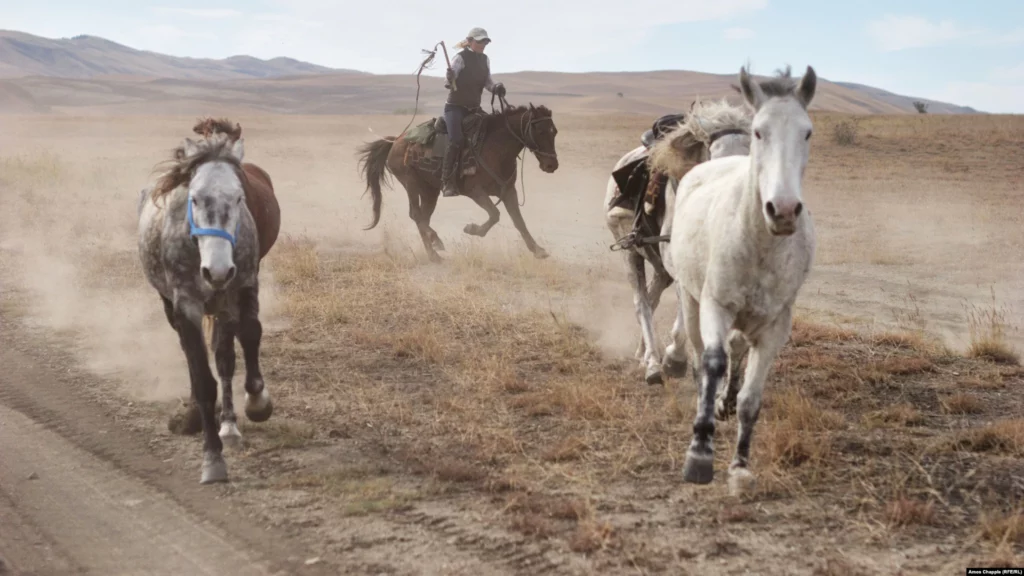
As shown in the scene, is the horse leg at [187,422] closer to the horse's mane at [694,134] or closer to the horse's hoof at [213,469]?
the horse's hoof at [213,469]

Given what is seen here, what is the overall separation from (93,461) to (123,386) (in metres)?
1.71

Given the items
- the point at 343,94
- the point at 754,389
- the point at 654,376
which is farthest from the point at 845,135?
the point at 343,94

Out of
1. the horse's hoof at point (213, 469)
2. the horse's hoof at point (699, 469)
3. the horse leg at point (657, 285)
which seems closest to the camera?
the horse's hoof at point (699, 469)

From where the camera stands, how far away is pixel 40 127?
43.1m

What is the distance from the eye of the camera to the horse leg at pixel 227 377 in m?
5.90

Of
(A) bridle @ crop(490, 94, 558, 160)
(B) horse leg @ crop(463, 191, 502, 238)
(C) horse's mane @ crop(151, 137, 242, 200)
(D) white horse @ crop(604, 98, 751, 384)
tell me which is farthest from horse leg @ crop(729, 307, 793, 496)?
(B) horse leg @ crop(463, 191, 502, 238)

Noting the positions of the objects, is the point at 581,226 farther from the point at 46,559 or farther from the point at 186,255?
the point at 46,559

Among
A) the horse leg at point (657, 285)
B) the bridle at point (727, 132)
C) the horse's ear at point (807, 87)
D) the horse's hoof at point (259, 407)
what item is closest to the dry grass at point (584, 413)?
the horse leg at point (657, 285)

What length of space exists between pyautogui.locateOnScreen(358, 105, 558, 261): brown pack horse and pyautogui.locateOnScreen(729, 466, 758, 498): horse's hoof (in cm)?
826

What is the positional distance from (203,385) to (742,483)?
3051 millimetres

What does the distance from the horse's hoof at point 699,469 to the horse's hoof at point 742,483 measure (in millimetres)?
139

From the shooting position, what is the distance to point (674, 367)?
7.13 meters

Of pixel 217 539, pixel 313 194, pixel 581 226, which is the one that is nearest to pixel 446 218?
pixel 581 226

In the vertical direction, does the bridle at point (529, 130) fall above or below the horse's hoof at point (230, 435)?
above
